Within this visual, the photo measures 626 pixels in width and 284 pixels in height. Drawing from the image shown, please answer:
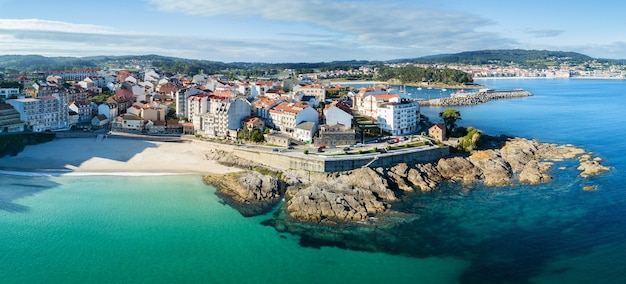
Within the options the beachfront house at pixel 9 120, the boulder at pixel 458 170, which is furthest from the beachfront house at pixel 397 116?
the beachfront house at pixel 9 120

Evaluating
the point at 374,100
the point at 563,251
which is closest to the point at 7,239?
the point at 563,251

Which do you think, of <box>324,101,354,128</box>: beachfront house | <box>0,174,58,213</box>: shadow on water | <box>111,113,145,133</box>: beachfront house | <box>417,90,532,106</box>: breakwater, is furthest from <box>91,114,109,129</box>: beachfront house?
<box>417,90,532,106</box>: breakwater

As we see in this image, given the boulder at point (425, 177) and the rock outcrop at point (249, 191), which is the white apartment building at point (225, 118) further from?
the boulder at point (425, 177)

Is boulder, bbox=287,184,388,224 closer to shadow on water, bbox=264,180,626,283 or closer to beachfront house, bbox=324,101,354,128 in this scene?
shadow on water, bbox=264,180,626,283

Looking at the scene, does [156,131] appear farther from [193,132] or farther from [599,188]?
[599,188]

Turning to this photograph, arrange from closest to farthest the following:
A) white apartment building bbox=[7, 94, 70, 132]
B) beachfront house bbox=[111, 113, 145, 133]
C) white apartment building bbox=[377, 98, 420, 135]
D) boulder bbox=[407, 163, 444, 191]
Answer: boulder bbox=[407, 163, 444, 191]
white apartment building bbox=[377, 98, 420, 135]
white apartment building bbox=[7, 94, 70, 132]
beachfront house bbox=[111, 113, 145, 133]

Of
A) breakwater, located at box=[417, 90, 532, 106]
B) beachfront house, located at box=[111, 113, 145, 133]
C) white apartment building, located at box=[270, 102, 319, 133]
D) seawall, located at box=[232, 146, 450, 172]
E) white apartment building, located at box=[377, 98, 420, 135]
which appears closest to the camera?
seawall, located at box=[232, 146, 450, 172]
